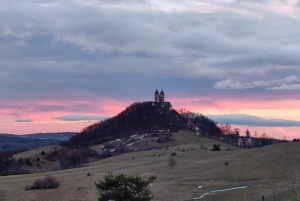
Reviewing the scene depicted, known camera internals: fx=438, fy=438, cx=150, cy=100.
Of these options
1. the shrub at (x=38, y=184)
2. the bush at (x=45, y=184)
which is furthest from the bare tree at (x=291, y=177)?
the shrub at (x=38, y=184)

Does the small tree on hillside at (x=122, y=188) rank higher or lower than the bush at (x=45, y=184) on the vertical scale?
higher

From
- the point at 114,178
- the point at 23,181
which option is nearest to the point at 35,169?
the point at 23,181

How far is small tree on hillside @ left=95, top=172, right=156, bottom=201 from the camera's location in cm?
2944

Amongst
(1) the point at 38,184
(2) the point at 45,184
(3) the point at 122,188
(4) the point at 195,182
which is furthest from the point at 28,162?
(3) the point at 122,188

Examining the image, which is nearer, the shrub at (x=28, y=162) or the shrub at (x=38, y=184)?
the shrub at (x=38, y=184)

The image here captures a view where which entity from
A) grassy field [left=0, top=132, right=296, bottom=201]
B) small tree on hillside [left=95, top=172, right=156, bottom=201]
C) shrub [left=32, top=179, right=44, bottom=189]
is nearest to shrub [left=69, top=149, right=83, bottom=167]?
grassy field [left=0, top=132, right=296, bottom=201]

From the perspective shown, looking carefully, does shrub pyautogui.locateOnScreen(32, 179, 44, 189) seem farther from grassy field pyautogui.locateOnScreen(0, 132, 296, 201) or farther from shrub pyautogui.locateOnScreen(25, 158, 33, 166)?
shrub pyautogui.locateOnScreen(25, 158, 33, 166)

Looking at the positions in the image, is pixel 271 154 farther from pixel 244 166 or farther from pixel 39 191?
pixel 39 191

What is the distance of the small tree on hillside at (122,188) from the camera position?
96.6 feet

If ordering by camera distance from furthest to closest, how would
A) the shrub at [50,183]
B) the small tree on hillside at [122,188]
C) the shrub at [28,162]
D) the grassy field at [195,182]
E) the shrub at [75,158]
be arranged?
the shrub at [75,158], the shrub at [28,162], the shrub at [50,183], the grassy field at [195,182], the small tree on hillside at [122,188]

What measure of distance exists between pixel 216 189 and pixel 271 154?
836 inches

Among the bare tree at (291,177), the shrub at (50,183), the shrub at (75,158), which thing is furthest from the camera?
the shrub at (75,158)

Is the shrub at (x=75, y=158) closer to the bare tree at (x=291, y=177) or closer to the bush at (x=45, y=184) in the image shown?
the bush at (x=45, y=184)

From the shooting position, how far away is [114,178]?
2956cm
